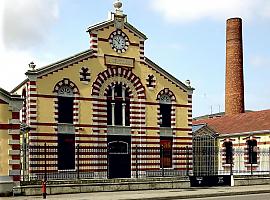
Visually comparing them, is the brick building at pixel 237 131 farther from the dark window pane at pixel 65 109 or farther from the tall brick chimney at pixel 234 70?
the dark window pane at pixel 65 109

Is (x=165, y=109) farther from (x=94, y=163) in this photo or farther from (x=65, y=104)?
(x=65, y=104)

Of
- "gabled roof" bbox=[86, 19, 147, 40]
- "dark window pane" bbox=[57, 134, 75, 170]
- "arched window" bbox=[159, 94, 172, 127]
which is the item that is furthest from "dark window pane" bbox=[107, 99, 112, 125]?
"gabled roof" bbox=[86, 19, 147, 40]

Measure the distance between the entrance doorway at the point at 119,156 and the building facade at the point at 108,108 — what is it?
3.2 inches

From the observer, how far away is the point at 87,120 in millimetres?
42500

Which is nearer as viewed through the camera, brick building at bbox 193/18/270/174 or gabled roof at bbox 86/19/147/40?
gabled roof at bbox 86/19/147/40

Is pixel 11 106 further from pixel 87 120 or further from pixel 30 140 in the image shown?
pixel 87 120

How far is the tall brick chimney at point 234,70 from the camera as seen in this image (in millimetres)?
68438

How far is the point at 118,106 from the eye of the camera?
4441 centimetres

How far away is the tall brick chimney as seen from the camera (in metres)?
68.4

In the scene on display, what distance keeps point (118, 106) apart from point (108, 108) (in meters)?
1.00

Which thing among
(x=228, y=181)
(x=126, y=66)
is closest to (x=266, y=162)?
(x=228, y=181)

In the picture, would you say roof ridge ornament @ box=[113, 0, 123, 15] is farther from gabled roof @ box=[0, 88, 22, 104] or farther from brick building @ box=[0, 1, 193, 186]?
gabled roof @ box=[0, 88, 22, 104]

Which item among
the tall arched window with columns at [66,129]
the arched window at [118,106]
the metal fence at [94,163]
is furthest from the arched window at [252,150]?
the tall arched window with columns at [66,129]

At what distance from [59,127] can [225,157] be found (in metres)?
19.5
